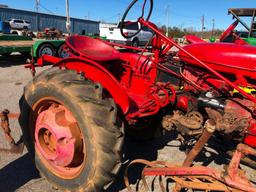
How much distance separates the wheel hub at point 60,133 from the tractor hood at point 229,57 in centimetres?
123

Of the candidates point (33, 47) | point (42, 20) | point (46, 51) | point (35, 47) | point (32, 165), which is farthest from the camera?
point (42, 20)

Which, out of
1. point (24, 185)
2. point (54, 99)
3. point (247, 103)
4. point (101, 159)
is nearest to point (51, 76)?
point (54, 99)

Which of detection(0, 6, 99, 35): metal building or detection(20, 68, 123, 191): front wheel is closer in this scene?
detection(20, 68, 123, 191): front wheel

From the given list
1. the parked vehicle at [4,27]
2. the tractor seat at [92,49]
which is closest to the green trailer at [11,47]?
the tractor seat at [92,49]

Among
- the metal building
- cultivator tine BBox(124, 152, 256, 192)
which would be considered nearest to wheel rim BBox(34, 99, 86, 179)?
cultivator tine BBox(124, 152, 256, 192)

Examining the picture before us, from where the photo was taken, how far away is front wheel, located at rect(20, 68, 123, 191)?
2082mm

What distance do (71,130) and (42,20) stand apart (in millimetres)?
48727

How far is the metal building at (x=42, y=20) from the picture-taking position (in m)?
43.2

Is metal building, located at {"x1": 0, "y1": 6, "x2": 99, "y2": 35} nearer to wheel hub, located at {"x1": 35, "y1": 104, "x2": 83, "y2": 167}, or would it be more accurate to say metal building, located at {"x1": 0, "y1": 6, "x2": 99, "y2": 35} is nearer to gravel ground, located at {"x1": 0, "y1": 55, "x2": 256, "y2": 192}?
gravel ground, located at {"x1": 0, "y1": 55, "x2": 256, "y2": 192}

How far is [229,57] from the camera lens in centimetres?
242

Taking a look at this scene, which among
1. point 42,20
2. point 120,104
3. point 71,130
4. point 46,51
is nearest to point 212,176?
point 120,104

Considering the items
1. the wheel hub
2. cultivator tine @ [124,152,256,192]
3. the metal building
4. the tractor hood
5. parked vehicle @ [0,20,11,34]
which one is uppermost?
the metal building

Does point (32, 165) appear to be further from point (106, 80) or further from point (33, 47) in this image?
point (33, 47)

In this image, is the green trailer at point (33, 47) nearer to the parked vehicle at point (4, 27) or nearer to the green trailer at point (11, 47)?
the green trailer at point (11, 47)
